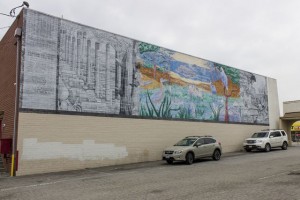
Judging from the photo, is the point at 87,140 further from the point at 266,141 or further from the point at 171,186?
the point at 266,141

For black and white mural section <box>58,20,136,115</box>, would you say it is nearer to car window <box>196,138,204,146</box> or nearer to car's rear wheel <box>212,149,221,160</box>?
car window <box>196,138,204,146</box>

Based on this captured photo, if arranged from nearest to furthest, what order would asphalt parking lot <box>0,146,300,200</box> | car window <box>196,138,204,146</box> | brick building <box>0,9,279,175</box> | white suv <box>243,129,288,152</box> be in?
asphalt parking lot <box>0,146,300,200</box>
brick building <box>0,9,279,175</box>
car window <box>196,138,204,146</box>
white suv <box>243,129,288,152</box>

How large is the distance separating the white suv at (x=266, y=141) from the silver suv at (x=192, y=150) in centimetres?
791

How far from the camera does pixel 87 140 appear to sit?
2008cm

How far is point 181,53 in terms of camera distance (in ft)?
89.2

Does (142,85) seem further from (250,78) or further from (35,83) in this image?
(250,78)

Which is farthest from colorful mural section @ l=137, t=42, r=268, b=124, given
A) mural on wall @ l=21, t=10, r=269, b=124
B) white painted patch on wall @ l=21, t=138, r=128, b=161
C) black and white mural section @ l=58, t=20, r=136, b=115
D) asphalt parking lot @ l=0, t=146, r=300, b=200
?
asphalt parking lot @ l=0, t=146, r=300, b=200

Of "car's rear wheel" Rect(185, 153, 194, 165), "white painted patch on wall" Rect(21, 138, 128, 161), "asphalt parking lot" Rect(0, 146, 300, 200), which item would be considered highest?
"white painted patch on wall" Rect(21, 138, 128, 161)

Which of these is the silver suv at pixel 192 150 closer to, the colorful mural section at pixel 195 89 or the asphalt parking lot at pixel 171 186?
the colorful mural section at pixel 195 89

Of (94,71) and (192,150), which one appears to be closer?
(192,150)

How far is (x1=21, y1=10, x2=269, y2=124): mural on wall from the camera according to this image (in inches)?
738

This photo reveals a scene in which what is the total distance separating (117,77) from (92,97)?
242cm

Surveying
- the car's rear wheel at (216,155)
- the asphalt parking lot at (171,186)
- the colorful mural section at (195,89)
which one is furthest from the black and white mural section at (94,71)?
the car's rear wheel at (216,155)

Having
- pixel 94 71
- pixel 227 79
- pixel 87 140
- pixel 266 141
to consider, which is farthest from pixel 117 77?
pixel 266 141
